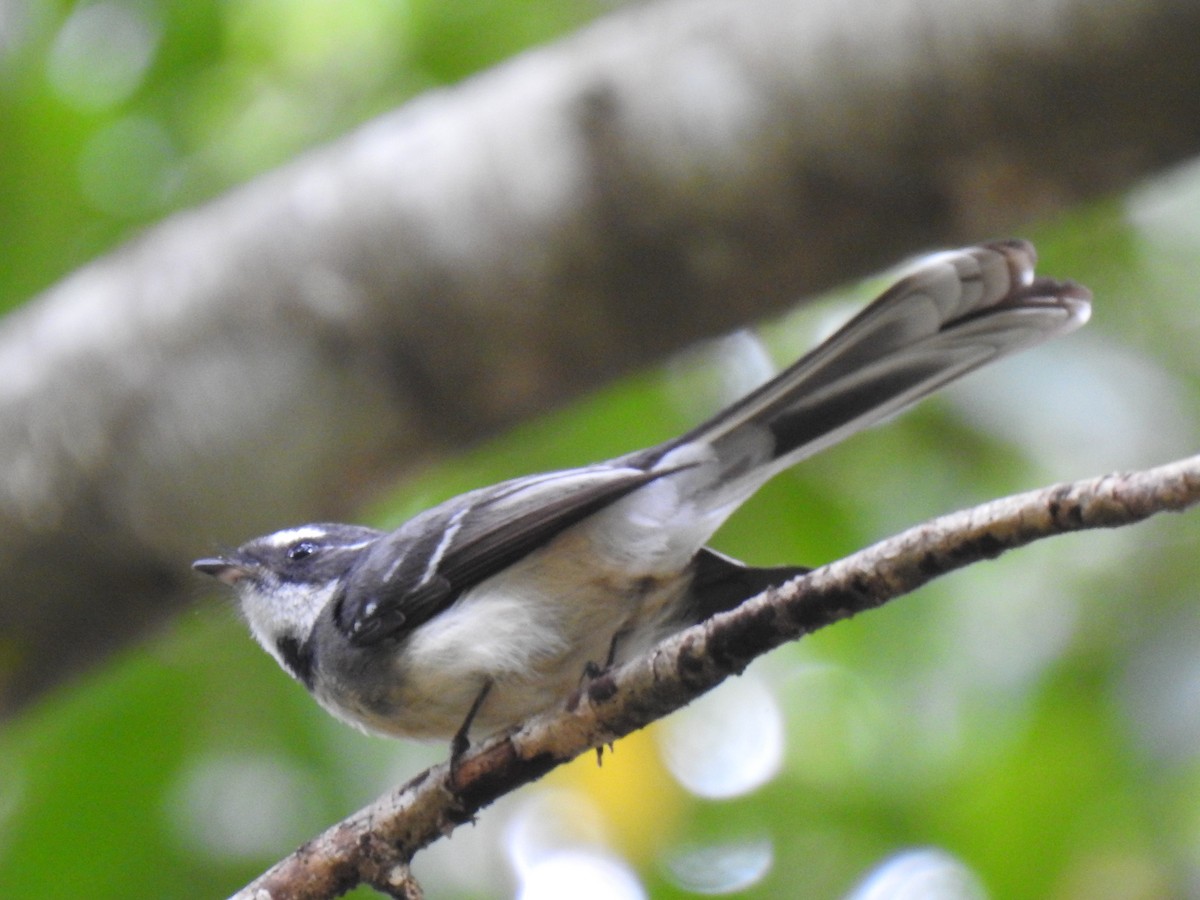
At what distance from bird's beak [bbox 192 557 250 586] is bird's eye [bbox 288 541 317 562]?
125 millimetres

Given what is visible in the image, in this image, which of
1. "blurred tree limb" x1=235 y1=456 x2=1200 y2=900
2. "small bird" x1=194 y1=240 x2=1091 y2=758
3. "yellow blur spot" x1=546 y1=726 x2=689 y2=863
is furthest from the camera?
"yellow blur spot" x1=546 y1=726 x2=689 y2=863

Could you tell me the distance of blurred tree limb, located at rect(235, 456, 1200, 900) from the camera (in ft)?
4.82

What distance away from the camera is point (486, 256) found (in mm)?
3318

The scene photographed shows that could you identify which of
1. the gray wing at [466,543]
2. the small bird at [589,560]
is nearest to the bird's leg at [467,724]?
the small bird at [589,560]

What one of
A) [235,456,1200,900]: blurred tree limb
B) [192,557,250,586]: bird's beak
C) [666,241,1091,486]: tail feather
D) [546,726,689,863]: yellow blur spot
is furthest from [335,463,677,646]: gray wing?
[546,726,689,863]: yellow blur spot

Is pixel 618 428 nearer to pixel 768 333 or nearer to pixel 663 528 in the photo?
pixel 768 333

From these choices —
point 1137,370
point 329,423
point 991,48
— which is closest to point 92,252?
point 329,423

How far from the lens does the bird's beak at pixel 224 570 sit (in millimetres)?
3400

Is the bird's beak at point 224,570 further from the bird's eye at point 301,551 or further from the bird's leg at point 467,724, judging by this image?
the bird's leg at point 467,724

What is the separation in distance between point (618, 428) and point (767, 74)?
1476mm

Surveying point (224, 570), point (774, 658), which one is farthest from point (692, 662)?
point (774, 658)

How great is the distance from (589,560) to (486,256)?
0.90 meters

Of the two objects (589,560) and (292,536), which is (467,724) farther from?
(292,536)

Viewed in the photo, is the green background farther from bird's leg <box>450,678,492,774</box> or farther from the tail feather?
bird's leg <box>450,678,492,774</box>
